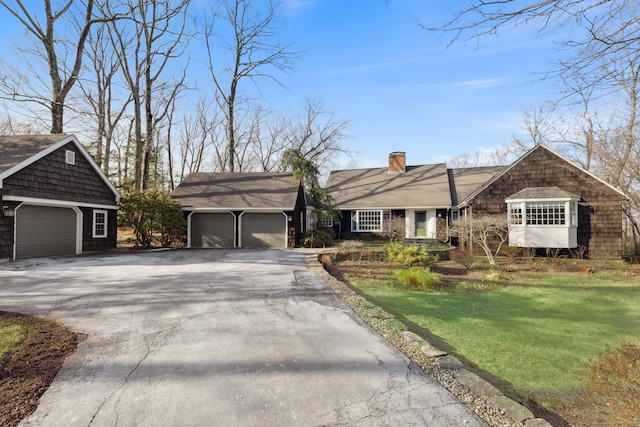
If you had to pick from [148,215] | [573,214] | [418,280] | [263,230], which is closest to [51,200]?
[148,215]

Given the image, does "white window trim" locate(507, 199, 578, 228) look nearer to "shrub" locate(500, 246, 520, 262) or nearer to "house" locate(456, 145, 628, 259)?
"house" locate(456, 145, 628, 259)

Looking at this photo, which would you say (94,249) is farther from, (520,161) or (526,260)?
(520,161)

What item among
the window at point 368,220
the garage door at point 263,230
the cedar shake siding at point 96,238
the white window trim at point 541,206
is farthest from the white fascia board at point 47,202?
the white window trim at point 541,206

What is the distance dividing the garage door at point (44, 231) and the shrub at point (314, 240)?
1038 centimetres

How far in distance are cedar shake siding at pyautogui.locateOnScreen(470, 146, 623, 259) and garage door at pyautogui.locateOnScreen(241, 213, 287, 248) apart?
989 centimetres

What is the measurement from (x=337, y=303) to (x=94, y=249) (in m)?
13.6

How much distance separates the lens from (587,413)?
9.61 ft

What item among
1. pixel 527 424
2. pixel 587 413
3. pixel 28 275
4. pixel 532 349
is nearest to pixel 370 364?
pixel 527 424

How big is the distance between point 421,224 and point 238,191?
11.5m

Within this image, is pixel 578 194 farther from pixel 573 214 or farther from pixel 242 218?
pixel 242 218

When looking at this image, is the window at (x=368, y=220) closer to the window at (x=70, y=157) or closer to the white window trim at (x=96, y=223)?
the white window trim at (x=96, y=223)

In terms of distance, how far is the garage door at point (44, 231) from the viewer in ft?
38.2

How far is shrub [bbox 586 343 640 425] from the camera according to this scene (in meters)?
2.94

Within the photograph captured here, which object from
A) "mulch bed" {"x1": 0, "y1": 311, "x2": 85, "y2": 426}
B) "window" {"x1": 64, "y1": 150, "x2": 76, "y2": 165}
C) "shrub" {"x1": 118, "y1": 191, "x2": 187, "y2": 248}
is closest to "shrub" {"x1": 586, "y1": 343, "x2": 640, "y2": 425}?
"mulch bed" {"x1": 0, "y1": 311, "x2": 85, "y2": 426}
